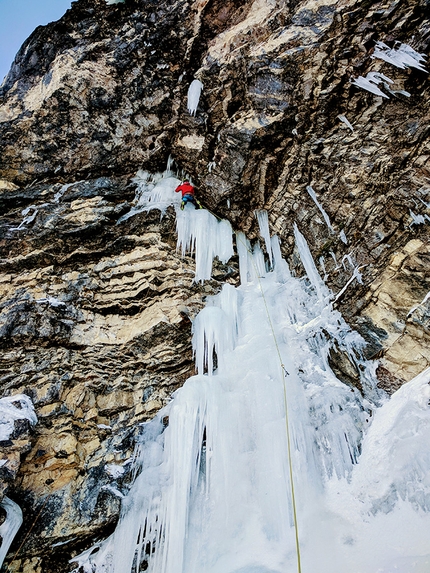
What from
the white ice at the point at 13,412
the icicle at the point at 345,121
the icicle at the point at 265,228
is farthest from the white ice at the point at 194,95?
the white ice at the point at 13,412

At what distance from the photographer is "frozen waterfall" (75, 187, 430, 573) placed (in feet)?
11.0

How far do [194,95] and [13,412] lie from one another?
5914mm

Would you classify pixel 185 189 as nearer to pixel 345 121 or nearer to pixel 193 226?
pixel 193 226

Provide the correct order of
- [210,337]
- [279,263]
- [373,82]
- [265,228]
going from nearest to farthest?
[373,82]
[210,337]
[279,263]
[265,228]

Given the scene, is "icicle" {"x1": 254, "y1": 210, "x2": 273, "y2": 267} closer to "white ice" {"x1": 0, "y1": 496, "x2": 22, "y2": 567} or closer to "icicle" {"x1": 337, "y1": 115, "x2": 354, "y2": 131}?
"icicle" {"x1": 337, "y1": 115, "x2": 354, "y2": 131}

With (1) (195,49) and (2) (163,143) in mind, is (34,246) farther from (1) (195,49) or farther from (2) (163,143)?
(1) (195,49)

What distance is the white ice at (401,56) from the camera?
14.6 feet

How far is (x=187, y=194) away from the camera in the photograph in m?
6.58

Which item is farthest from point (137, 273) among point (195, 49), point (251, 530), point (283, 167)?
point (195, 49)

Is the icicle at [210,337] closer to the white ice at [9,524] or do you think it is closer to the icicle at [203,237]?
the icicle at [203,237]

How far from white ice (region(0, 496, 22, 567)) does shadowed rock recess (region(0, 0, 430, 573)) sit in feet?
0.41

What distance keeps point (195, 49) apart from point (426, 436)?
720cm

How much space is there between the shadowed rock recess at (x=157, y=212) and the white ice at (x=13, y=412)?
0.13 metres

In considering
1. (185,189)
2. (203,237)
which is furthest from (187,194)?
(203,237)
